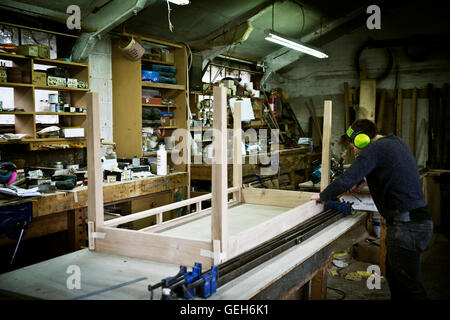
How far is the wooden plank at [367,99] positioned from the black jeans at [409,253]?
19.5ft

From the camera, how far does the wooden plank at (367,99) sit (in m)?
7.99

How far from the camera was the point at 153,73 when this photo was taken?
516cm

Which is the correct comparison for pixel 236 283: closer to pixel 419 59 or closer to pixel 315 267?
pixel 315 267

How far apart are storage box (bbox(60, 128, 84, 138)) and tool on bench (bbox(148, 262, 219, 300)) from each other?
3217 mm

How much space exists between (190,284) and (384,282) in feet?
9.94

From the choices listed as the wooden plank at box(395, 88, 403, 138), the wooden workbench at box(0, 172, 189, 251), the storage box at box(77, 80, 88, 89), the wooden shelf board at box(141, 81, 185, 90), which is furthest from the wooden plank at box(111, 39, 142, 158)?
the wooden plank at box(395, 88, 403, 138)

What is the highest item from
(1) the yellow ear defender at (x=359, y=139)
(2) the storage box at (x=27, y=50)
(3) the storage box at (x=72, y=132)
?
(2) the storage box at (x=27, y=50)

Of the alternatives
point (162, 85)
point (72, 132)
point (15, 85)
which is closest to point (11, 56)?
point (15, 85)

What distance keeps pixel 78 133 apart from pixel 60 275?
2.95 meters

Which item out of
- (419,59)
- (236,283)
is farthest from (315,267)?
(419,59)

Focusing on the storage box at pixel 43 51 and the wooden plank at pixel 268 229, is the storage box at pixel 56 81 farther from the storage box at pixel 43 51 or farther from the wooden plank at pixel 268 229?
the wooden plank at pixel 268 229

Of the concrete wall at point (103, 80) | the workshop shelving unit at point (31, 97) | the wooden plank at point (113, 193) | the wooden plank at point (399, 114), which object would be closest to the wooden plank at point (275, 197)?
the wooden plank at point (113, 193)

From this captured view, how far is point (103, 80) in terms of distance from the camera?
5008 millimetres
